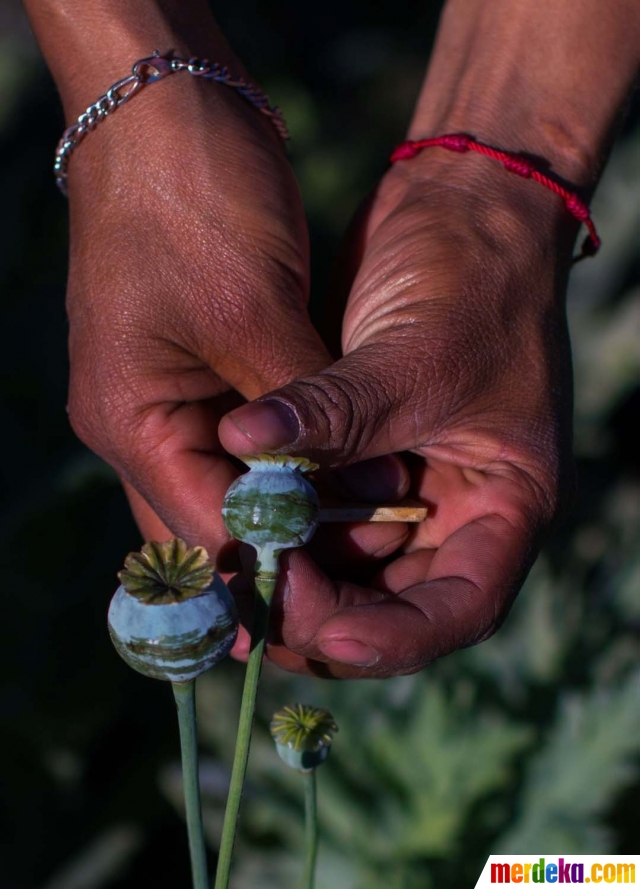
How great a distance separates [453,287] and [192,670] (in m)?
0.50

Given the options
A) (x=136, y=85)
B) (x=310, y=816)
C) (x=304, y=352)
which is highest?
(x=136, y=85)

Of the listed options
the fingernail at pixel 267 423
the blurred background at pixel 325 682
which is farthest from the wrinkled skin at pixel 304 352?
the blurred background at pixel 325 682

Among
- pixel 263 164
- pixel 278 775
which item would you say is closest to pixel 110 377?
pixel 263 164

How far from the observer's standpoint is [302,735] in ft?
2.38

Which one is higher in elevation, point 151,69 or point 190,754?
A: point 151,69

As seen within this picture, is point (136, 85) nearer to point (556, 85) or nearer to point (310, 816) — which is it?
point (556, 85)

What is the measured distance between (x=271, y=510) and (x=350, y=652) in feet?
0.67

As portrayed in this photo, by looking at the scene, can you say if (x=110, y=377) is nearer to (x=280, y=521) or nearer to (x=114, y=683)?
(x=280, y=521)

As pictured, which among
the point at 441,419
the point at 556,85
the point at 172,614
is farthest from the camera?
the point at 556,85

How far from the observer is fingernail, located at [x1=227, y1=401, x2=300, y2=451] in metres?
0.72

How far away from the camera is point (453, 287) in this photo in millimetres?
939

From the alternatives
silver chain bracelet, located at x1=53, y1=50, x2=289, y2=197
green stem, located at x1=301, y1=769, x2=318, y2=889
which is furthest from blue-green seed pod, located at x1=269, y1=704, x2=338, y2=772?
silver chain bracelet, located at x1=53, y1=50, x2=289, y2=197

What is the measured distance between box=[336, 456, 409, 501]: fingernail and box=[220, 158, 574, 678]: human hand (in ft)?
0.13

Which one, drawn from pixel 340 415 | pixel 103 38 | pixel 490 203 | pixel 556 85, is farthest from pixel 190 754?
pixel 556 85
